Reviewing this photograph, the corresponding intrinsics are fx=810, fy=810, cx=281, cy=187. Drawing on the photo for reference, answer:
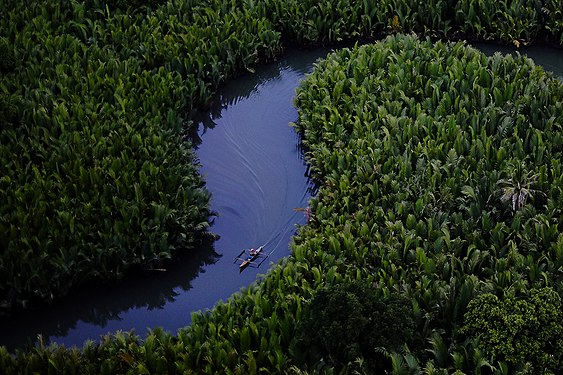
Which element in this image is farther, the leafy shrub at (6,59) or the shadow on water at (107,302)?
the leafy shrub at (6,59)

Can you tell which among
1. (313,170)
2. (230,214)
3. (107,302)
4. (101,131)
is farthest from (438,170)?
(101,131)

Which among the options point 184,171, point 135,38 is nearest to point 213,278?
point 184,171

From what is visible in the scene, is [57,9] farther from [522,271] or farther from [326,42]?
[522,271]

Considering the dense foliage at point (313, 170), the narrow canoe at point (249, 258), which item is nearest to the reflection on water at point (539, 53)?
the dense foliage at point (313, 170)

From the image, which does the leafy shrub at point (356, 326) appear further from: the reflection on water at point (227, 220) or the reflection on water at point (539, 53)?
the reflection on water at point (539, 53)

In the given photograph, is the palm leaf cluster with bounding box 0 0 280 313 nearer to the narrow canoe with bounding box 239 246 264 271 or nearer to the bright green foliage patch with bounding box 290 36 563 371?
the narrow canoe with bounding box 239 246 264 271

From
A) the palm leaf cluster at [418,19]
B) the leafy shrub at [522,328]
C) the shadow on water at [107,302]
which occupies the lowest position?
the leafy shrub at [522,328]
